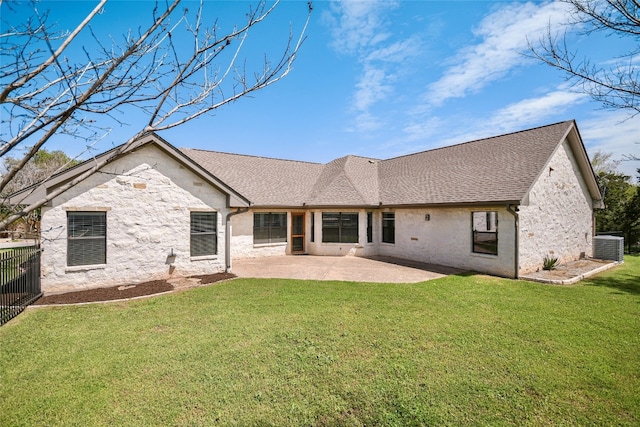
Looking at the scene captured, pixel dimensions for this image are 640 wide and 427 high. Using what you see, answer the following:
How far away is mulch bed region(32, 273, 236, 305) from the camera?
782cm

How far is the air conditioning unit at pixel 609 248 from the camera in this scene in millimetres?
14484

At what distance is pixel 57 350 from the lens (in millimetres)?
5125

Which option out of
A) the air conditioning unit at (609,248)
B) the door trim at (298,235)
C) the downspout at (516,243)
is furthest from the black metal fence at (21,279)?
the air conditioning unit at (609,248)

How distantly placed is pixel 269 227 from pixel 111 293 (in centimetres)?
852

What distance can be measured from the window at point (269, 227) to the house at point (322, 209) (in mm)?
62

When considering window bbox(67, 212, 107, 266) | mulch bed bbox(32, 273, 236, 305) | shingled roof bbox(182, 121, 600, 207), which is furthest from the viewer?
shingled roof bbox(182, 121, 600, 207)

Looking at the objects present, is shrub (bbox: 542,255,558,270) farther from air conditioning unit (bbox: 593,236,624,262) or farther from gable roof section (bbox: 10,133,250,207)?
gable roof section (bbox: 10,133,250,207)

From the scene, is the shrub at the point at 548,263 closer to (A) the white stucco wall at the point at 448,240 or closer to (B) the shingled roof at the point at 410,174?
(A) the white stucco wall at the point at 448,240

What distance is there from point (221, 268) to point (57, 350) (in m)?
6.24

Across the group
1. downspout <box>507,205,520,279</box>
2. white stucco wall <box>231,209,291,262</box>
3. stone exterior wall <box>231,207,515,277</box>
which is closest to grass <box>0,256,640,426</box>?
downspout <box>507,205,520,279</box>

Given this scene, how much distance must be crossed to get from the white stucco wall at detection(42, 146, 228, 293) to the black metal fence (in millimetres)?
261

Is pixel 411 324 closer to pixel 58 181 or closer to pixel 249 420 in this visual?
pixel 249 420

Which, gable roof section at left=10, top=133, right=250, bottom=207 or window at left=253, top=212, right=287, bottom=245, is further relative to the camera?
window at left=253, top=212, right=287, bottom=245

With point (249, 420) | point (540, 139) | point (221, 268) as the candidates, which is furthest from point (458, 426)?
point (540, 139)
